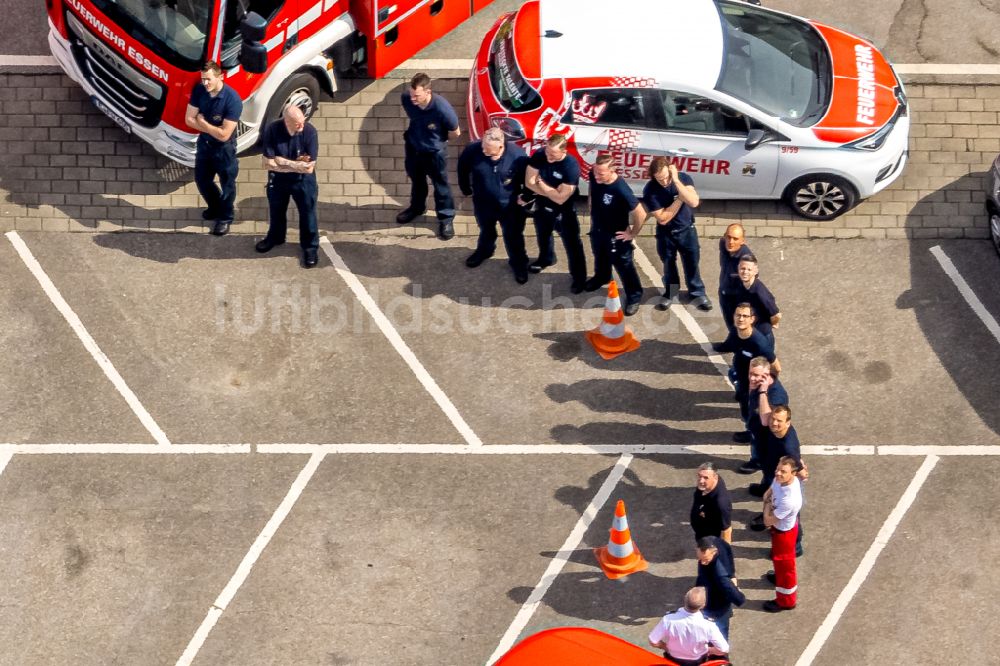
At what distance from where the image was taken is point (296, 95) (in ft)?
53.3

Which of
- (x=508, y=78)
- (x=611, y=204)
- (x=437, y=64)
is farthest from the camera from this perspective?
(x=437, y=64)

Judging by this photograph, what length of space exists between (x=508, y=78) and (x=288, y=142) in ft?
7.88

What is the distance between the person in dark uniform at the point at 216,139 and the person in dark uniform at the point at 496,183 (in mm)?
2301

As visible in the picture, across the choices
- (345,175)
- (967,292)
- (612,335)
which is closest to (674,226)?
(612,335)

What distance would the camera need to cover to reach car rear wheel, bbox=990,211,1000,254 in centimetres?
1533

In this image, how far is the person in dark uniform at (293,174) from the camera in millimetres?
14477

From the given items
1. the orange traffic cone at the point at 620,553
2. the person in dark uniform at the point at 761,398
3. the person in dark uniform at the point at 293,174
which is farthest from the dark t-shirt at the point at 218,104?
the person in dark uniform at the point at 761,398

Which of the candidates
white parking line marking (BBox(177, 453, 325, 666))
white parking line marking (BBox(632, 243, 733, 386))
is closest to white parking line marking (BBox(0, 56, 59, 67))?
white parking line marking (BBox(177, 453, 325, 666))

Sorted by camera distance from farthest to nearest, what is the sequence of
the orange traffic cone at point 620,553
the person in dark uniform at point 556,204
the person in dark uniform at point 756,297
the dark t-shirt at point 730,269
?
the person in dark uniform at point 556,204
the dark t-shirt at point 730,269
the person in dark uniform at point 756,297
the orange traffic cone at point 620,553

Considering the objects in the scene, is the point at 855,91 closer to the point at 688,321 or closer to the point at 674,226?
the point at 674,226

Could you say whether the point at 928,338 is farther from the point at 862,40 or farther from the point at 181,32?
the point at 181,32

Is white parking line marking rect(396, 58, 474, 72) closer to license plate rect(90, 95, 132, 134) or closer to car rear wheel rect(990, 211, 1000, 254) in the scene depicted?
license plate rect(90, 95, 132, 134)

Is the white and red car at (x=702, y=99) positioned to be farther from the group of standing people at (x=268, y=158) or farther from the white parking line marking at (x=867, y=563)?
the white parking line marking at (x=867, y=563)

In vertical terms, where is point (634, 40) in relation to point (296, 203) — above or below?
above
